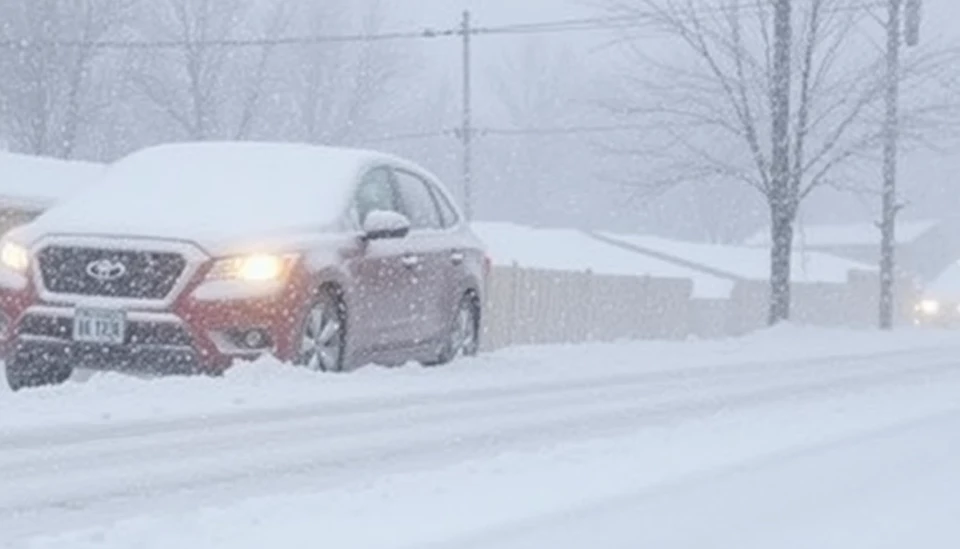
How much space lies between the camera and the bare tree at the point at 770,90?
27203 mm

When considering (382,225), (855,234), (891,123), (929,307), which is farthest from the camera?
(855,234)

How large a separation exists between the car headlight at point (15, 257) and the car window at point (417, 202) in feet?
9.38

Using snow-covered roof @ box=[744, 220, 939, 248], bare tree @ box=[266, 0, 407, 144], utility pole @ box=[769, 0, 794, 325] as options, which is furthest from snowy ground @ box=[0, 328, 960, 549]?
snow-covered roof @ box=[744, 220, 939, 248]

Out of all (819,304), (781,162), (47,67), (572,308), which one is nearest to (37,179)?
(572,308)

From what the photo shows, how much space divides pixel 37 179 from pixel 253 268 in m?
13.1

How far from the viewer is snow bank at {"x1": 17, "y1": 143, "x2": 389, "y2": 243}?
1021 cm

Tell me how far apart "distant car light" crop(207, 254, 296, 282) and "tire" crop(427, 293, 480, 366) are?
2.72 metres

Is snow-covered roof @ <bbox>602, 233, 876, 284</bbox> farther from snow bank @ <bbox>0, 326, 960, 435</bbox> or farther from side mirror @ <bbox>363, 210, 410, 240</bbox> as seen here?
side mirror @ <bbox>363, 210, 410, 240</bbox>

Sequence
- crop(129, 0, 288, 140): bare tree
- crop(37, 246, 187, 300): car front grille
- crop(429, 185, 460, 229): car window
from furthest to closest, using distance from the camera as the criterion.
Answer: crop(129, 0, 288, 140): bare tree
crop(429, 185, 460, 229): car window
crop(37, 246, 187, 300): car front grille

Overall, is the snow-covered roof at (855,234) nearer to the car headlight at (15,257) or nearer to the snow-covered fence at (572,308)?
the snow-covered fence at (572,308)

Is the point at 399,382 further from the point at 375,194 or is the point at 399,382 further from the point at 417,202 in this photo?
the point at 417,202

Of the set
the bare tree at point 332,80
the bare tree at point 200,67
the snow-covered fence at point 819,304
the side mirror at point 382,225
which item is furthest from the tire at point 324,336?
the bare tree at point 332,80

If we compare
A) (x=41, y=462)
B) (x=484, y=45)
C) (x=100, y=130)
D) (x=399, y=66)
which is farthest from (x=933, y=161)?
(x=41, y=462)

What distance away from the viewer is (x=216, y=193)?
10.9m
